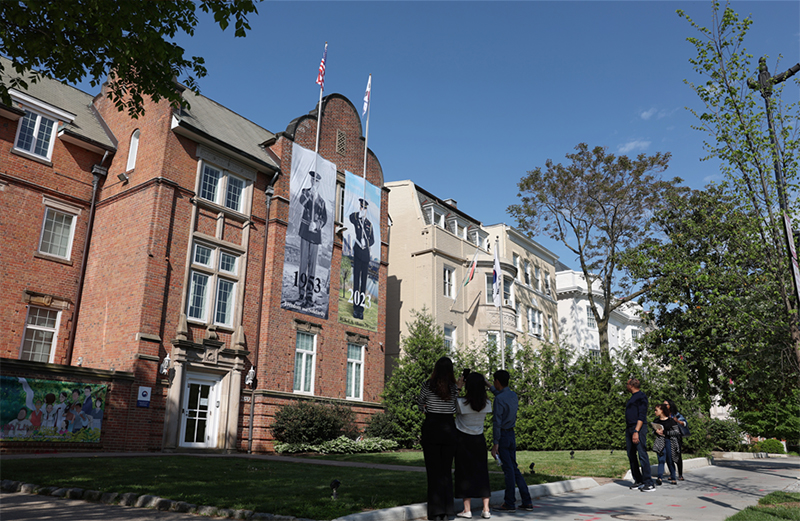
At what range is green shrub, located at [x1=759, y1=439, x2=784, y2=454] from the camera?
33.2m

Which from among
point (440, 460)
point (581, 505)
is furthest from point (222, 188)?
point (581, 505)

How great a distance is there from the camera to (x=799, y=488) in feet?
37.3

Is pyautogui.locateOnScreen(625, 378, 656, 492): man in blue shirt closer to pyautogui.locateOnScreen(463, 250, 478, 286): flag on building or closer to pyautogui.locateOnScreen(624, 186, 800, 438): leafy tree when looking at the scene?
pyautogui.locateOnScreen(624, 186, 800, 438): leafy tree

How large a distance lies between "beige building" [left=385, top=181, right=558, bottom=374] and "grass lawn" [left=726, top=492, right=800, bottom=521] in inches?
838

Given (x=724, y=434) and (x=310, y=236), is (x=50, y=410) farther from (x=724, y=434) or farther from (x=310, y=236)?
(x=724, y=434)

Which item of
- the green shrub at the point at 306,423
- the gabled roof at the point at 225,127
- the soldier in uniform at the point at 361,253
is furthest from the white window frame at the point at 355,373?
the gabled roof at the point at 225,127

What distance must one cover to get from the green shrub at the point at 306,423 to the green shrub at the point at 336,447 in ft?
1.06

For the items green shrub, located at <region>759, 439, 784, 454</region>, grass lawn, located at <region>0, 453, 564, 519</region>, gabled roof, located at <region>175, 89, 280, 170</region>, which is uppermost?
gabled roof, located at <region>175, 89, 280, 170</region>

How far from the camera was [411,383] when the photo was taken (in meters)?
24.8

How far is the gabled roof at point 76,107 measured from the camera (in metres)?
20.8

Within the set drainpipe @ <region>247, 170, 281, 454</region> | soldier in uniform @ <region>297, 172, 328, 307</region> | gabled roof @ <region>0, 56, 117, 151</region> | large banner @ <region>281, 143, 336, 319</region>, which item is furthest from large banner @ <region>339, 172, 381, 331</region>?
gabled roof @ <region>0, 56, 117, 151</region>

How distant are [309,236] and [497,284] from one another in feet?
44.6

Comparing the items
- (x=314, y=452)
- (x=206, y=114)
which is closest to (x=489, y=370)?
(x=314, y=452)

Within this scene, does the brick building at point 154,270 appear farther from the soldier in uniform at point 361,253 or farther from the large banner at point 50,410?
the soldier in uniform at point 361,253
